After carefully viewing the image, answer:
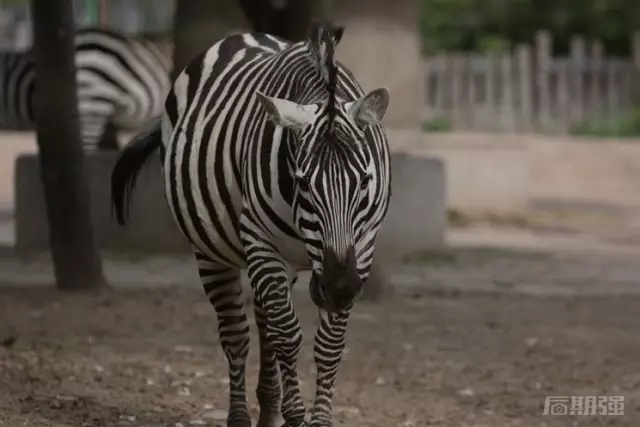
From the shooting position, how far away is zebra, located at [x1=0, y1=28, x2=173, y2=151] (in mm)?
14406

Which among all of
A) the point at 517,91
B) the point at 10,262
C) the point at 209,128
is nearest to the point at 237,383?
the point at 209,128

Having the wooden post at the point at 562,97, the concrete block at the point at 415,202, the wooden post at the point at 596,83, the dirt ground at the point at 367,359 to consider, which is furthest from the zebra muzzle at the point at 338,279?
the wooden post at the point at 596,83

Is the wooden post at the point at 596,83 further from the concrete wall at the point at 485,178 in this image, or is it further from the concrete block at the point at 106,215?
the concrete block at the point at 106,215

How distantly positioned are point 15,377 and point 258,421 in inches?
54.8

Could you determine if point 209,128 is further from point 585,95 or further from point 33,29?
point 585,95

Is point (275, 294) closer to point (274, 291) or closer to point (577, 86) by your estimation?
point (274, 291)

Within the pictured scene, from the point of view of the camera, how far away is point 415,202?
11.8 metres

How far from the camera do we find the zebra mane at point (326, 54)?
4594 millimetres

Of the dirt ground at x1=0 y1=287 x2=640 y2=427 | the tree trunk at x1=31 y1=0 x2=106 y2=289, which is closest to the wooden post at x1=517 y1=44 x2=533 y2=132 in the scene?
the dirt ground at x1=0 y1=287 x2=640 y2=427

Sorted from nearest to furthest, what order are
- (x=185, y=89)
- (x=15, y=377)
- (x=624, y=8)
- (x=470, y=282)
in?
(x=185, y=89)
(x=15, y=377)
(x=470, y=282)
(x=624, y=8)

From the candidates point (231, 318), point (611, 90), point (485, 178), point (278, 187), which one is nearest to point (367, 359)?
point (231, 318)

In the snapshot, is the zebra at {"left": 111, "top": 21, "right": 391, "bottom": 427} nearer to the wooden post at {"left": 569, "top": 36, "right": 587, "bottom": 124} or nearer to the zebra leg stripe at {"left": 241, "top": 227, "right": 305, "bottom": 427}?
the zebra leg stripe at {"left": 241, "top": 227, "right": 305, "bottom": 427}

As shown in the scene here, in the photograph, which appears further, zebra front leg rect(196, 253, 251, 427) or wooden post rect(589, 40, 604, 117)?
wooden post rect(589, 40, 604, 117)

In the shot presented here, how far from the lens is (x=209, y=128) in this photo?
210 inches
